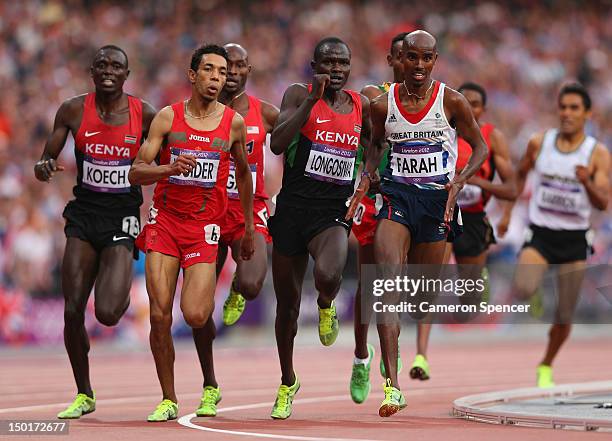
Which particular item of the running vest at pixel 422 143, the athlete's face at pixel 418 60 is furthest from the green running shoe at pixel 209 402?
the athlete's face at pixel 418 60

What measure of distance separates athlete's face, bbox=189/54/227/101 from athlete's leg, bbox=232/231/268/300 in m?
1.51

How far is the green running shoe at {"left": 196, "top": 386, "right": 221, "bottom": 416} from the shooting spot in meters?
10.9

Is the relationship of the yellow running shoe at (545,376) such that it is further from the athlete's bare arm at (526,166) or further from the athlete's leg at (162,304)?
the athlete's leg at (162,304)

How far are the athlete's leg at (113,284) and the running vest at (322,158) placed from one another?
4.46 feet

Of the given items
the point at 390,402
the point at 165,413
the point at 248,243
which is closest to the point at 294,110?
the point at 248,243

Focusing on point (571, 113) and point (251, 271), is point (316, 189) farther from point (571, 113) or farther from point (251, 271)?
point (571, 113)

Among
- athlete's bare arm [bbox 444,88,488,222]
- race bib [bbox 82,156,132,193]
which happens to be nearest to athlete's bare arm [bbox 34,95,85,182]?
race bib [bbox 82,156,132,193]

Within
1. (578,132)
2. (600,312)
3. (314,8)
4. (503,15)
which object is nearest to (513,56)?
(503,15)

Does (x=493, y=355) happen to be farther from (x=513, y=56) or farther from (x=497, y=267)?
(x=513, y=56)

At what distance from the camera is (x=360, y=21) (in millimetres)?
29250

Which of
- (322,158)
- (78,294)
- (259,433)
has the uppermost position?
(322,158)

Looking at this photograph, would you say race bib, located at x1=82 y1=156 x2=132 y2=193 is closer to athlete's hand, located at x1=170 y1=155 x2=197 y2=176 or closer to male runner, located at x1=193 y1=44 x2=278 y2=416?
male runner, located at x1=193 y1=44 x2=278 y2=416

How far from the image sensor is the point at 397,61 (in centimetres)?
1173

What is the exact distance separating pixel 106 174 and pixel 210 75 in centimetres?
139
